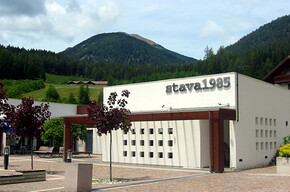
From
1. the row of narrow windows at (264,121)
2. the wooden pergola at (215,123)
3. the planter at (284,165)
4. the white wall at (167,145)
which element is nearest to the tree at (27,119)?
the wooden pergola at (215,123)

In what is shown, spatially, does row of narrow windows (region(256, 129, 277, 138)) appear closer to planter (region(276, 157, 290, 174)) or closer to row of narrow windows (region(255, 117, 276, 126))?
row of narrow windows (region(255, 117, 276, 126))

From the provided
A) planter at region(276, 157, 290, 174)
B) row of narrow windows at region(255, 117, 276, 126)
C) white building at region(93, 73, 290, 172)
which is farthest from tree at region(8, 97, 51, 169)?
row of narrow windows at region(255, 117, 276, 126)

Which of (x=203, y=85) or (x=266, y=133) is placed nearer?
(x=203, y=85)

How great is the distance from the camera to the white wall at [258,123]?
1967 centimetres

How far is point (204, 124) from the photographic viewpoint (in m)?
20.3

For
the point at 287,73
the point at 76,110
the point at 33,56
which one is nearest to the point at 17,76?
the point at 33,56

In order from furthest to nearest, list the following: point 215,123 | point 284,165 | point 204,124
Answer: point 204,124 < point 215,123 < point 284,165

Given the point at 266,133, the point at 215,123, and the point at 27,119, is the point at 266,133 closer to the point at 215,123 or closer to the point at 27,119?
the point at 215,123

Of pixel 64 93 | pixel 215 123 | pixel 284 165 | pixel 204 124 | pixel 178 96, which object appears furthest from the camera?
pixel 64 93

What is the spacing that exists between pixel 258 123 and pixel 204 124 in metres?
3.56

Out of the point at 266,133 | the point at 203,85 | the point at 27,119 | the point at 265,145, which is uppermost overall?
the point at 203,85

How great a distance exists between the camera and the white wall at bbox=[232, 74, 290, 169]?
19.7 metres

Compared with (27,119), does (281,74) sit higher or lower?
higher

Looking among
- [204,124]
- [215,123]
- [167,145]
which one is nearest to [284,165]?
[215,123]
